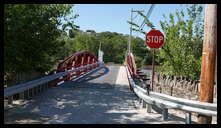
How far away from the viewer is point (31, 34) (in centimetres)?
698

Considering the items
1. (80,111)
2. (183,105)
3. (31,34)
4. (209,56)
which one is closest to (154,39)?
(209,56)

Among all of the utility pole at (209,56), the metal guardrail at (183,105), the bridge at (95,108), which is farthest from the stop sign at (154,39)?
the utility pole at (209,56)

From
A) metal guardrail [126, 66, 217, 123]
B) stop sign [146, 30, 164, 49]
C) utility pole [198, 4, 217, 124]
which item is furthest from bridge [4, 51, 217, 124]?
stop sign [146, 30, 164, 49]

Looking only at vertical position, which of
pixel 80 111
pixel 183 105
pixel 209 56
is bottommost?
pixel 80 111

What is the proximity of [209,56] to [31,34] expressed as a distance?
511 cm

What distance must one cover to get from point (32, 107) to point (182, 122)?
13.4ft

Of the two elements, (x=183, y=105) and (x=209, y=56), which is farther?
(x=209, y=56)

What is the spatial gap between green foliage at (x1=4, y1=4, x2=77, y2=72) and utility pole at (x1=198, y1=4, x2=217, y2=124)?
15.6 ft

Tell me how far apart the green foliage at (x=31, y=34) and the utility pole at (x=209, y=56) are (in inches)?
187

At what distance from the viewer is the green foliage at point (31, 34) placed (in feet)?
20.2

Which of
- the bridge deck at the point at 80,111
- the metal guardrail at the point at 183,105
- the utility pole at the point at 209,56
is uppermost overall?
the utility pole at the point at 209,56

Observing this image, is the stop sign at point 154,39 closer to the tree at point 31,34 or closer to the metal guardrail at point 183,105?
the metal guardrail at point 183,105

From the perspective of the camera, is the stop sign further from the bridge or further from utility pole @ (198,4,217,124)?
utility pole @ (198,4,217,124)

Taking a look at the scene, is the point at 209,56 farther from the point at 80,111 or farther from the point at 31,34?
the point at 31,34
